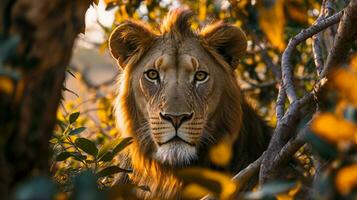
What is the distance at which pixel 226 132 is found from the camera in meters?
6.66

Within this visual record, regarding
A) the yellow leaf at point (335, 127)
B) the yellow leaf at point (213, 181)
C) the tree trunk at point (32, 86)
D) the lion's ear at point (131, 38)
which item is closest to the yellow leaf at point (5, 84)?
the tree trunk at point (32, 86)

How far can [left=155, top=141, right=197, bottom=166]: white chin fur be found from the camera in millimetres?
6074

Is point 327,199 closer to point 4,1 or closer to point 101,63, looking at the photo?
point 4,1

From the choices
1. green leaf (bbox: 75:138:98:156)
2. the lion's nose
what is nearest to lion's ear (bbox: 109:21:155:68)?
the lion's nose

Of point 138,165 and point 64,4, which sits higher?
point 64,4

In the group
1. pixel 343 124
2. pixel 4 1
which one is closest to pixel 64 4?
pixel 4 1

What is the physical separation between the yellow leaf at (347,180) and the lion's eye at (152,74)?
15.0 feet

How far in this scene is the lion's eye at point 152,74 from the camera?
21.9ft

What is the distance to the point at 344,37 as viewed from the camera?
175 inches

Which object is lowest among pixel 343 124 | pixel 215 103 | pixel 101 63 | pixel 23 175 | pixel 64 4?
pixel 101 63

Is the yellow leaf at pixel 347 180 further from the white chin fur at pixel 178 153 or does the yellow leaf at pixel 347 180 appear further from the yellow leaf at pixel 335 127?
the white chin fur at pixel 178 153

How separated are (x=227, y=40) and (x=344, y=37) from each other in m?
2.55

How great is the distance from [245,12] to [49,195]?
18.1ft

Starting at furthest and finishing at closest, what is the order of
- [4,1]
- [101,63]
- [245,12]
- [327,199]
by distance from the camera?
[101,63]
[245,12]
[4,1]
[327,199]
